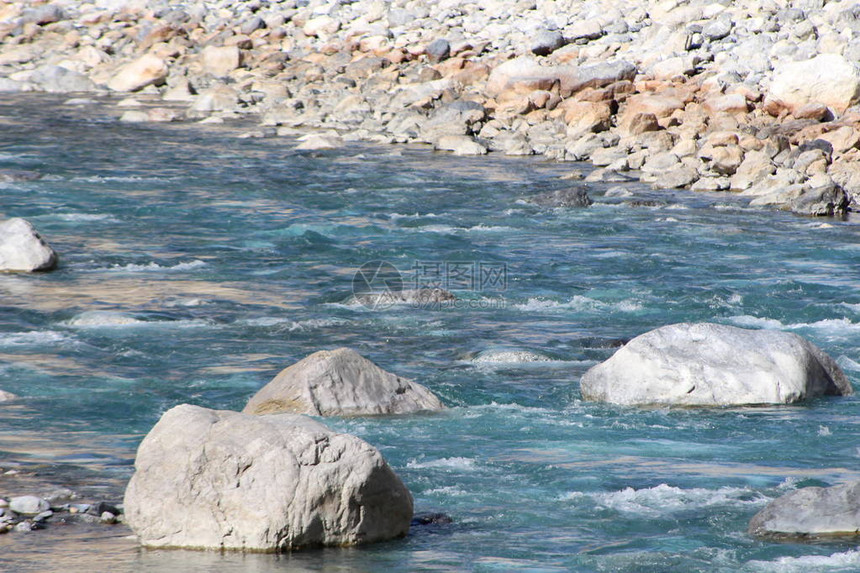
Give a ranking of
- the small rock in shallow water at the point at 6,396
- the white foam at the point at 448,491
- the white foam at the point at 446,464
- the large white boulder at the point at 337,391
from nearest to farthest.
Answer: the white foam at the point at 448,491 < the white foam at the point at 446,464 < the large white boulder at the point at 337,391 < the small rock in shallow water at the point at 6,396

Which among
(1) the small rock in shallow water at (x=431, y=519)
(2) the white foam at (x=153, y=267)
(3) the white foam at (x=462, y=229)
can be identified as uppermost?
(3) the white foam at (x=462, y=229)

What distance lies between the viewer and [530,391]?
35.6 ft

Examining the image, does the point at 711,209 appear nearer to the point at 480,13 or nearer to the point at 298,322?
the point at 298,322

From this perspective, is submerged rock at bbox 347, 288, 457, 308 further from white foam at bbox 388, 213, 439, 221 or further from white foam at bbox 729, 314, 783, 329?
white foam at bbox 388, 213, 439, 221

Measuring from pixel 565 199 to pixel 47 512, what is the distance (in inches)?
613

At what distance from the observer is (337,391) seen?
967 centimetres

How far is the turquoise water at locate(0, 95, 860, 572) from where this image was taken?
733 centimetres

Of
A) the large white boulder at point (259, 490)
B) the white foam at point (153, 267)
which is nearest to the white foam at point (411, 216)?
the white foam at point (153, 267)

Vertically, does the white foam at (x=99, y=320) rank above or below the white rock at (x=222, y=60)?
below

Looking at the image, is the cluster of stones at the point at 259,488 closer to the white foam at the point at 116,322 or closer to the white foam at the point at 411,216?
the white foam at the point at 116,322

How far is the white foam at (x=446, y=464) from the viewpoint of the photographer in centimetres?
851

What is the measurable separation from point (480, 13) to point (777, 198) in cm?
2032

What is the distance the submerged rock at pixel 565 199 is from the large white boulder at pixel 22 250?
9220mm

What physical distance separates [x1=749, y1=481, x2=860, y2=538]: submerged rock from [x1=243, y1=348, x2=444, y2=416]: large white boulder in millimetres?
3348
